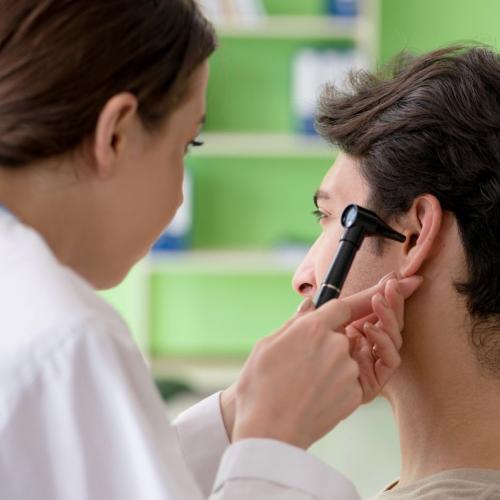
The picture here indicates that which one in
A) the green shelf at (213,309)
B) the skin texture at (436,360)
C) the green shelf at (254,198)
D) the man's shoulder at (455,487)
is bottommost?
the green shelf at (213,309)

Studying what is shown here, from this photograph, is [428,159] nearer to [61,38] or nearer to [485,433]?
[485,433]

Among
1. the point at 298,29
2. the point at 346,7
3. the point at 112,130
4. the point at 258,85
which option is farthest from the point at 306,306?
the point at 258,85

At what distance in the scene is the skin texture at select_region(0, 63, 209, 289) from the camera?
3.84 feet

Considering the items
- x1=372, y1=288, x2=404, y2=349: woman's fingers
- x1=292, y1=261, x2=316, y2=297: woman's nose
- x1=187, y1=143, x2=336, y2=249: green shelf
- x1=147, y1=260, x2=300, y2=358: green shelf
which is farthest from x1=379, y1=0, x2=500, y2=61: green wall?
x1=372, y1=288, x2=404, y2=349: woman's fingers

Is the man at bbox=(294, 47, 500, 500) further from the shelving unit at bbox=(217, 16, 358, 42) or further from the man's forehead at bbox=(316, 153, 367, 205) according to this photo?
the shelving unit at bbox=(217, 16, 358, 42)

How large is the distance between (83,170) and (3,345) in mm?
238

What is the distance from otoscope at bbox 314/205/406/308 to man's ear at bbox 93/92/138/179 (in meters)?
0.33

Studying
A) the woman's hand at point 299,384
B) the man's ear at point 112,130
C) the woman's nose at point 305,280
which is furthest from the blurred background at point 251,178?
the man's ear at point 112,130

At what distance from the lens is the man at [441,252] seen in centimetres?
145

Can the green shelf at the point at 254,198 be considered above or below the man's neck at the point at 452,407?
below

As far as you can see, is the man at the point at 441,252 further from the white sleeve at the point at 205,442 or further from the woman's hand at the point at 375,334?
the white sleeve at the point at 205,442

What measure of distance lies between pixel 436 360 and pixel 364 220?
23 centimetres

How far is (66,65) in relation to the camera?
1.13 metres

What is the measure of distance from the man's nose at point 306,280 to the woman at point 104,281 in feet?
1.07
